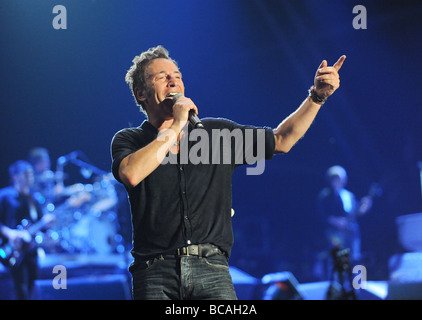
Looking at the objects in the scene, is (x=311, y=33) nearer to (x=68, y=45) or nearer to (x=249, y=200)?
(x=249, y=200)

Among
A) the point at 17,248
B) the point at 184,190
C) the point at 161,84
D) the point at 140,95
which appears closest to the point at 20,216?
the point at 17,248

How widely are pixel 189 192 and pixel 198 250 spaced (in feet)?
0.71

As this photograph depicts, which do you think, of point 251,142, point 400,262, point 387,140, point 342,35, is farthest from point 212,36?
point 251,142

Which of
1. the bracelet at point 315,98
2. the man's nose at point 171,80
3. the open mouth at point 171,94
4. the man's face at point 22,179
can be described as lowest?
the man's face at point 22,179

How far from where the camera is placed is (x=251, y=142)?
1925mm

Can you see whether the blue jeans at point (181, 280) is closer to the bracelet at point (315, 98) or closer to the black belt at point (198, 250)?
the black belt at point (198, 250)

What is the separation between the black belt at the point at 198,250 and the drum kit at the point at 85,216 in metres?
3.94

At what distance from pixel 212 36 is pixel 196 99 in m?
0.84

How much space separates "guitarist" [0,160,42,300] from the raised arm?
12.3ft

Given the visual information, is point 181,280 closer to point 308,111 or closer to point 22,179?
point 308,111

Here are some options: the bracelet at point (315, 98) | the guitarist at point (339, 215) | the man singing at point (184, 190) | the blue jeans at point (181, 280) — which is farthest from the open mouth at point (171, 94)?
the guitarist at point (339, 215)

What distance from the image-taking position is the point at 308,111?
1.95 m

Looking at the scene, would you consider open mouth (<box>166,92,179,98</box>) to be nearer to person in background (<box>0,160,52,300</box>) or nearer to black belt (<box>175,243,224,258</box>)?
black belt (<box>175,243,224,258</box>)

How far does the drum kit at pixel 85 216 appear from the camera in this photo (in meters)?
5.43
